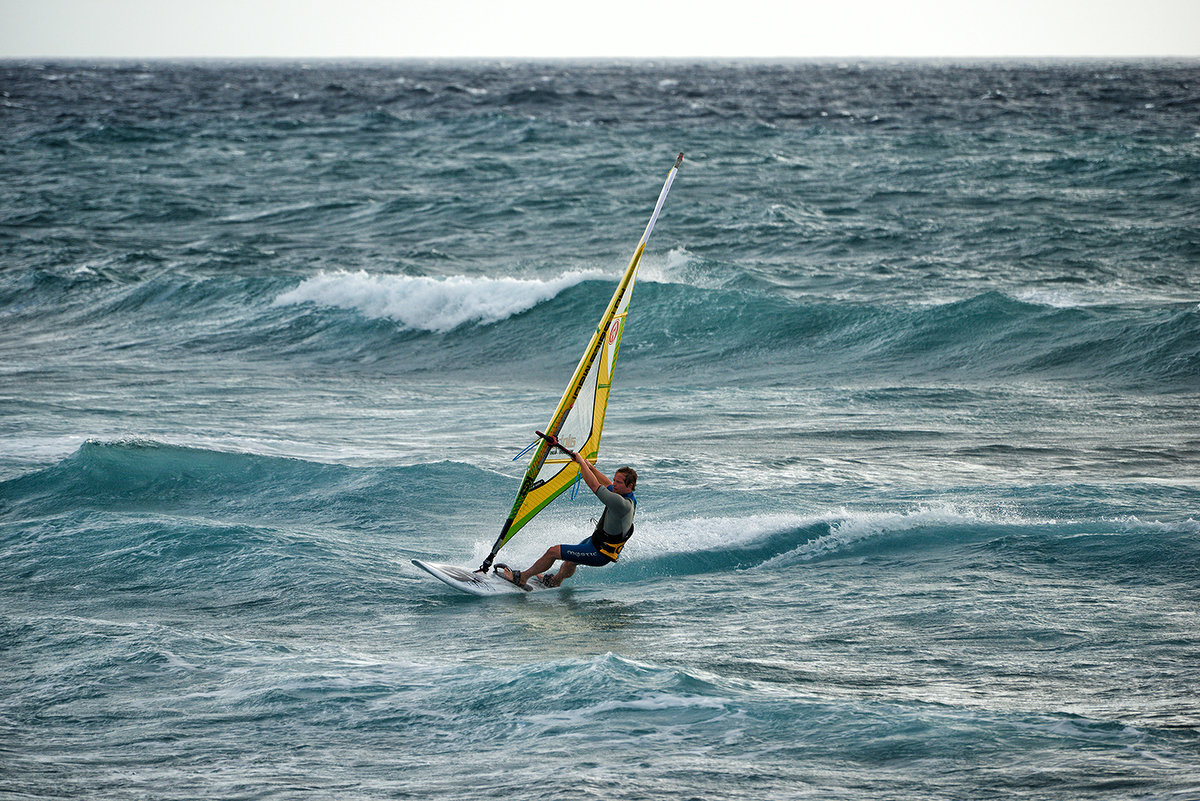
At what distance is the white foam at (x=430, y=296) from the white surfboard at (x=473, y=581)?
13581 mm

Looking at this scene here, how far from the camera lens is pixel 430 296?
2517 centimetres

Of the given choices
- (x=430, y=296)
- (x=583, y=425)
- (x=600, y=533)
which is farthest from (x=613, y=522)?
(x=430, y=296)

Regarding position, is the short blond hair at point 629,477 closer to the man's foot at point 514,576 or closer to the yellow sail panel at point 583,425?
the yellow sail panel at point 583,425

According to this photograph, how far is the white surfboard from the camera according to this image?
34.2ft

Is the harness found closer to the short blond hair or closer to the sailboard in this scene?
the short blond hair

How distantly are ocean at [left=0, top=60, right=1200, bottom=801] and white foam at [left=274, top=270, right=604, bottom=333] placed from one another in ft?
0.40

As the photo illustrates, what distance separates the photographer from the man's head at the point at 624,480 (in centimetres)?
986

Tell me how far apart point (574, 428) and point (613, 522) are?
87 centimetres

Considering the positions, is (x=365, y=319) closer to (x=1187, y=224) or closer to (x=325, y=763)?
(x=325, y=763)

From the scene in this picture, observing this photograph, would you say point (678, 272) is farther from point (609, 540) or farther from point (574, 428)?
point (609, 540)

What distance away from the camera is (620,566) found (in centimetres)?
1121

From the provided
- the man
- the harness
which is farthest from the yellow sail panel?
the harness

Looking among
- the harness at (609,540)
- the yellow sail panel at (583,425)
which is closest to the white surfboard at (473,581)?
the yellow sail panel at (583,425)

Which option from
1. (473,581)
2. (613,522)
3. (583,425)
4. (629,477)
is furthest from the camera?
(473,581)
